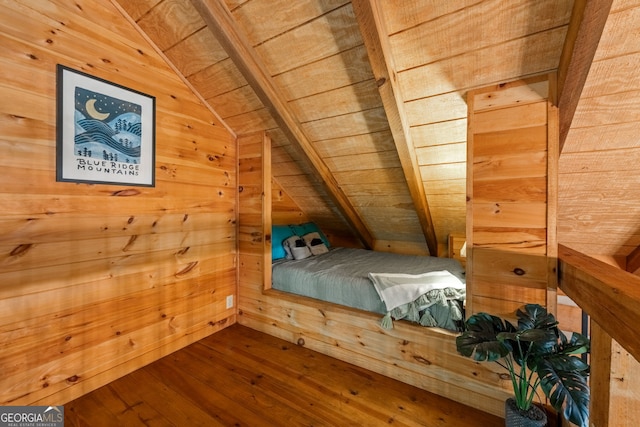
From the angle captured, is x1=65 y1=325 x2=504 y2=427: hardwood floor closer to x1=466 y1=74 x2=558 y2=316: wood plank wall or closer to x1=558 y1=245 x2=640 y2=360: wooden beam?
x1=466 y1=74 x2=558 y2=316: wood plank wall

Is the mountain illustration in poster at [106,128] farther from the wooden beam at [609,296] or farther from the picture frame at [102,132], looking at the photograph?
the wooden beam at [609,296]

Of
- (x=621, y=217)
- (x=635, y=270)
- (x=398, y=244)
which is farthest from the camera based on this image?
(x=398, y=244)

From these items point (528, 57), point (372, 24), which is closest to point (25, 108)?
point (372, 24)

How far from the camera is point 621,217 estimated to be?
155 cm

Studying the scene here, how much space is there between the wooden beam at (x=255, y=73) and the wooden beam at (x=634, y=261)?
2159 mm

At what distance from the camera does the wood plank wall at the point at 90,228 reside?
1329mm

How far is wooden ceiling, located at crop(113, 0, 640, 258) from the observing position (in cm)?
110

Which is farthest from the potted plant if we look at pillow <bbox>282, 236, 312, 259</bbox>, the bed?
pillow <bbox>282, 236, 312, 259</bbox>

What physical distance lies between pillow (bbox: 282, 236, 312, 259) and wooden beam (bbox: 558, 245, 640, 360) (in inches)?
78.6

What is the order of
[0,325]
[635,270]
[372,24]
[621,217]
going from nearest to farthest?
[372,24]
[0,325]
[621,217]
[635,270]

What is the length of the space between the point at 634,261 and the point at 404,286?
61.4 inches

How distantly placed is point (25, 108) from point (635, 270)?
12.3 ft

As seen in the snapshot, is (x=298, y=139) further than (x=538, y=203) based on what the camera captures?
Yes

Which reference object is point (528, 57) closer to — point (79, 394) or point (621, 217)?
point (621, 217)
